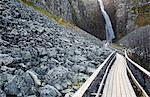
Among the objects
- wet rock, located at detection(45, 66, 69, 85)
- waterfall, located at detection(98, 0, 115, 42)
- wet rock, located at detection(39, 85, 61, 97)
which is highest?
waterfall, located at detection(98, 0, 115, 42)

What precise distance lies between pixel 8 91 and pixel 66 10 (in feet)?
261

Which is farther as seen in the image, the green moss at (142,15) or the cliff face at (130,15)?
the cliff face at (130,15)

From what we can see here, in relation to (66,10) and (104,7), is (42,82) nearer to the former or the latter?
(66,10)

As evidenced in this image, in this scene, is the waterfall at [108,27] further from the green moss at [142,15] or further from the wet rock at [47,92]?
the wet rock at [47,92]

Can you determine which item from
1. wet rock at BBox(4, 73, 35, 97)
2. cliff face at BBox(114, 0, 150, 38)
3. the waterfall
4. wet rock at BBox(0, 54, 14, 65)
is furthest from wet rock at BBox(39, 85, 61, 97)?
the waterfall

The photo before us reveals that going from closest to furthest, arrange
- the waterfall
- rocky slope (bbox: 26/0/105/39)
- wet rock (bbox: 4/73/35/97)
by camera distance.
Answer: wet rock (bbox: 4/73/35/97), the waterfall, rocky slope (bbox: 26/0/105/39)

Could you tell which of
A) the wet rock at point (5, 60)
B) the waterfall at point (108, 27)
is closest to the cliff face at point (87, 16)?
the waterfall at point (108, 27)

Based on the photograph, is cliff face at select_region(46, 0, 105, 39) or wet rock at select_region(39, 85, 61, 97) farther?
cliff face at select_region(46, 0, 105, 39)

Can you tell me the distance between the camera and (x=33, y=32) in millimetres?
20547

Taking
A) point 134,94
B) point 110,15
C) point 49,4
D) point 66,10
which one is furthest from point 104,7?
point 134,94

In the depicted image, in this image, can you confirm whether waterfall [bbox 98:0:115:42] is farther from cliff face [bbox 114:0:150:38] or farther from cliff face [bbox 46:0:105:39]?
cliff face [bbox 114:0:150:38]

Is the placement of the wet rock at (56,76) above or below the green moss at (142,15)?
below

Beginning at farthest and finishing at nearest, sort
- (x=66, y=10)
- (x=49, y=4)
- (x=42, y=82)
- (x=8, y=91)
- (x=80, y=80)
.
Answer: (x=66, y=10) < (x=49, y=4) < (x=80, y=80) < (x=42, y=82) < (x=8, y=91)

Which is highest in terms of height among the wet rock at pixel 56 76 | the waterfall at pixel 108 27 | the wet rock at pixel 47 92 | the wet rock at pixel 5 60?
the waterfall at pixel 108 27
